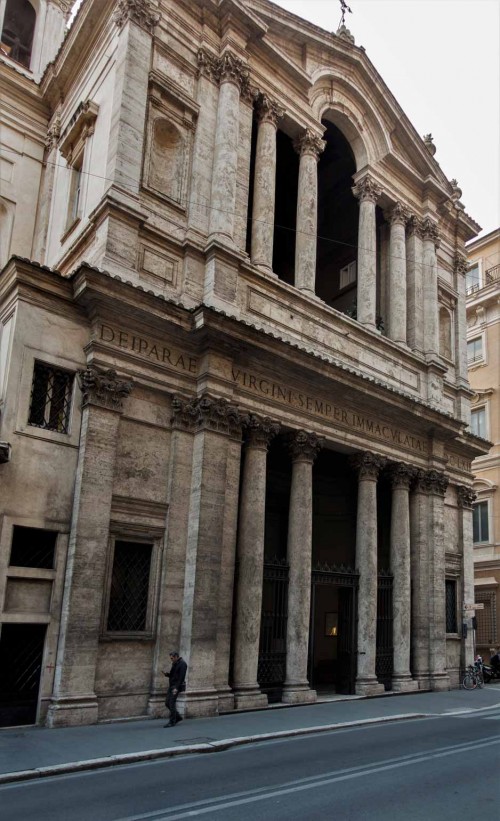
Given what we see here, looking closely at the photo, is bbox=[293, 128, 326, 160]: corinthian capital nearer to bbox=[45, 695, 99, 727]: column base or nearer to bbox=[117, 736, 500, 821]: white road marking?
bbox=[45, 695, 99, 727]: column base

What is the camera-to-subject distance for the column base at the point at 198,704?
13297mm

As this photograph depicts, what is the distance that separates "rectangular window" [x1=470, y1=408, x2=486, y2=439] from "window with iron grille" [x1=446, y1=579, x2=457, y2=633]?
12748mm

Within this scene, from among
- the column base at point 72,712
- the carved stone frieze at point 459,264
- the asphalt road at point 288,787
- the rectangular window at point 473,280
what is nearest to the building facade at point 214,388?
the column base at point 72,712

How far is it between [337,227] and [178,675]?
18377 mm

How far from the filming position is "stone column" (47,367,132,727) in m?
12.2

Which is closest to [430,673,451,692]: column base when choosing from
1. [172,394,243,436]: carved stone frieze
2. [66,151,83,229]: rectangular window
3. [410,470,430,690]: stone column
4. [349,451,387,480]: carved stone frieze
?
[410,470,430,690]: stone column

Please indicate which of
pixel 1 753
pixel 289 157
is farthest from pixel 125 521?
pixel 289 157

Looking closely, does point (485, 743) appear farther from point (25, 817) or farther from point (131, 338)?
point (131, 338)

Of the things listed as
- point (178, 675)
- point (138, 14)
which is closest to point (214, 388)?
point (178, 675)

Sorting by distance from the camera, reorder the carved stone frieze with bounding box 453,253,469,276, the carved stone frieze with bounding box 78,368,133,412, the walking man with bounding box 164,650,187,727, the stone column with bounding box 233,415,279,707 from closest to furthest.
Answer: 1. the walking man with bounding box 164,650,187,727
2. the carved stone frieze with bounding box 78,368,133,412
3. the stone column with bounding box 233,415,279,707
4. the carved stone frieze with bounding box 453,253,469,276

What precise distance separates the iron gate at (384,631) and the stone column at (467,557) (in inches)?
141

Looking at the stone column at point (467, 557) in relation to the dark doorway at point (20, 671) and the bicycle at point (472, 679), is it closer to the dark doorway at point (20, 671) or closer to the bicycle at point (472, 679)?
the bicycle at point (472, 679)

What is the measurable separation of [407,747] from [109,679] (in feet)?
17.5

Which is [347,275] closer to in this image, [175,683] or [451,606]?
[451,606]
